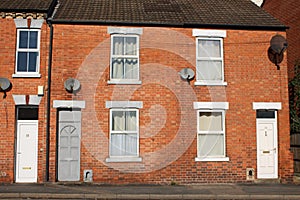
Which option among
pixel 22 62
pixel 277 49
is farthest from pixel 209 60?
pixel 22 62

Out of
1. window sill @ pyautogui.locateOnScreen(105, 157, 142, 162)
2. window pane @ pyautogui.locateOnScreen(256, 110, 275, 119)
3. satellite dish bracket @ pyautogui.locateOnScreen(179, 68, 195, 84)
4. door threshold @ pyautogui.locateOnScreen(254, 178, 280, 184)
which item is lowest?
door threshold @ pyautogui.locateOnScreen(254, 178, 280, 184)

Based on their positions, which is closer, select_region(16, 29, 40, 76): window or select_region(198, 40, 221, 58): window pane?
select_region(16, 29, 40, 76): window

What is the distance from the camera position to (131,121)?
1366 cm

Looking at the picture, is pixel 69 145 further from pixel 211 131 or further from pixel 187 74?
pixel 211 131

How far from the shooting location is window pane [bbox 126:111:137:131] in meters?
13.6

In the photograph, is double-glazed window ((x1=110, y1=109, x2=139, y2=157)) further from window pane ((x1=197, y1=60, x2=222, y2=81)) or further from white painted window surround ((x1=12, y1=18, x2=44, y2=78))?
white painted window surround ((x1=12, y1=18, x2=44, y2=78))

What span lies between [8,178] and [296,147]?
10.8 meters

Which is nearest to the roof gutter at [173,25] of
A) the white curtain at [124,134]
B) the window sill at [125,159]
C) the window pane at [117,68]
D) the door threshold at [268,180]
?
the window pane at [117,68]

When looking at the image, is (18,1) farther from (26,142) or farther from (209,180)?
(209,180)

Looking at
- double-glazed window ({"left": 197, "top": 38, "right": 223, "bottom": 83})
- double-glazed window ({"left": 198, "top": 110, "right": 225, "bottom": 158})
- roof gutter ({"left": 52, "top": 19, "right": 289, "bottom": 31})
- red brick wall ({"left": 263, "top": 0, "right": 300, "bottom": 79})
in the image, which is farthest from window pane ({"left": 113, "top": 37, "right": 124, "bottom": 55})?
red brick wall ({"left": 263, "top": 0, "right": 300, "bottom": 79})

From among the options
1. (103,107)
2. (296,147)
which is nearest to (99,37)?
(103,107)

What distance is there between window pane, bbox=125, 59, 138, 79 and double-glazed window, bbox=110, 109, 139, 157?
1259mm

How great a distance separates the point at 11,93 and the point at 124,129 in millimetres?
4182

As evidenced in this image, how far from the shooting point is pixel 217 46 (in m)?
14.3
